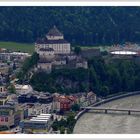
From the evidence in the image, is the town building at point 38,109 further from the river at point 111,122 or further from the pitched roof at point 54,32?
the pitched roof at point 54,32

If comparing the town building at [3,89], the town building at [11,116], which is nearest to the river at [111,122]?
the town building at [11,116]

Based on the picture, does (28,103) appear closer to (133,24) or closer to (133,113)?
(133,113)

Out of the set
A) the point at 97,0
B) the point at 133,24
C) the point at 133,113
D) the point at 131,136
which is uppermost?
the point at 133,24

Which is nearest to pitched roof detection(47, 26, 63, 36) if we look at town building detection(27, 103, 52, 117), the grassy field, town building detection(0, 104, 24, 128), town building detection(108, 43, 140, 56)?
the grassy field

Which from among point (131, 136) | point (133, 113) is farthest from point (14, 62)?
point (131, 136)

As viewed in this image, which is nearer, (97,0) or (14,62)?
(97,0)

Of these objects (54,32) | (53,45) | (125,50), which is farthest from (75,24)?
(125,50)

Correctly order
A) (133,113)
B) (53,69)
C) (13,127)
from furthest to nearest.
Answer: (53,69) → (133,113) → (13,127)

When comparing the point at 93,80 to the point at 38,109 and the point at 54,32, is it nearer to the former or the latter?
the point at 38,109
